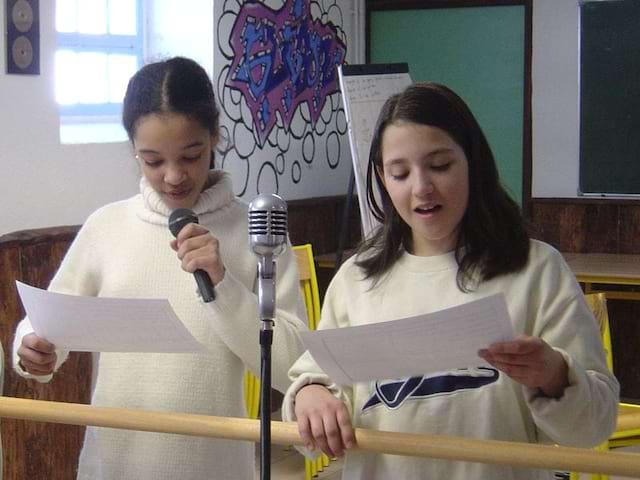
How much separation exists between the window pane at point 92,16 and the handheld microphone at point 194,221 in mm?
2394

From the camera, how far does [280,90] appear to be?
16.6 feet

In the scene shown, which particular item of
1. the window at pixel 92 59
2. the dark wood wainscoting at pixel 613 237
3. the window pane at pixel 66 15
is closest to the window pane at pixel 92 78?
the window at pixel 92 59

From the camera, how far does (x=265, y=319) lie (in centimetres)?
129

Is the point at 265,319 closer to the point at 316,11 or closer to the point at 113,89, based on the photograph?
the point at 113,89

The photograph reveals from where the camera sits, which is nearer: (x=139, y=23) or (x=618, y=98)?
(x=139, y=23)

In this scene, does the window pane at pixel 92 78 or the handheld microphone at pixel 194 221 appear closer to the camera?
the handheld microphone at pixel 194 221

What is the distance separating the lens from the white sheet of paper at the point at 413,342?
1230 millimetres

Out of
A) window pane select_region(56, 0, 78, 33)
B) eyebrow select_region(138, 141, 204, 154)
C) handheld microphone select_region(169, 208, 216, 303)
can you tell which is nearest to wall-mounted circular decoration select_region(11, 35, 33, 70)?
window pane select_region(56, 0, 78, 33)

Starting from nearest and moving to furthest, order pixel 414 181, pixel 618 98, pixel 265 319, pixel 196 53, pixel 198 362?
pixel 265 319 → pixel 414 181 → pixel 198 362 → pixel 196 53 → pixel 618 98

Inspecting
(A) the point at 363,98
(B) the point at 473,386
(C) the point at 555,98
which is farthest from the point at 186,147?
(C) the point at 555,98

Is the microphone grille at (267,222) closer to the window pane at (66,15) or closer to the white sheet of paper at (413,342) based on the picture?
the white sheet of paper at (413,342)

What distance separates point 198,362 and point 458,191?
547mm

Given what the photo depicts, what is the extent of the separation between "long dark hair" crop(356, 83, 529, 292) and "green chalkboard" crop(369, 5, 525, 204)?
409 cm

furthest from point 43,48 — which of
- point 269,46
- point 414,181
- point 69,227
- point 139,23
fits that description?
point 414,181
